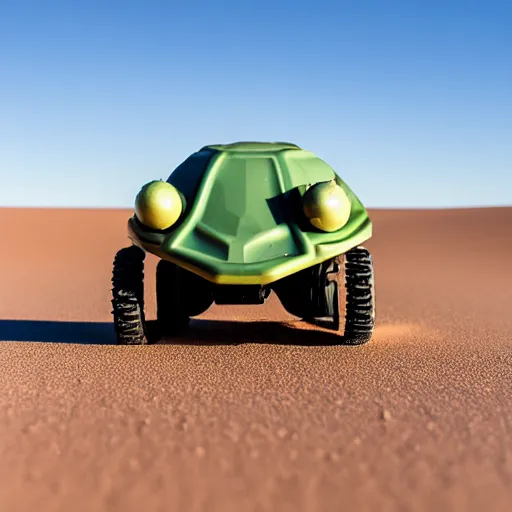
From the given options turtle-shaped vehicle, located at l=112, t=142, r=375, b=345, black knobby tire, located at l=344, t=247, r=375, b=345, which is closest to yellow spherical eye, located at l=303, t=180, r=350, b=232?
turtle-shaped vehicle, located at l=112, t=142, r=375, b=345

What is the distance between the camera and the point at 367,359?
4.48m

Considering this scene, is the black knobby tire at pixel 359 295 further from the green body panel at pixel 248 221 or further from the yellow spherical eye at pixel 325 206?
the yellow spherical eye at pixel 325 206

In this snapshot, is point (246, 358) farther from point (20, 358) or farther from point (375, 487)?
point (375, 487)

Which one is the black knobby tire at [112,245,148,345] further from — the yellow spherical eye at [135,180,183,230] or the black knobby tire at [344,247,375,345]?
the black knobby tire at [344,247,375,345]

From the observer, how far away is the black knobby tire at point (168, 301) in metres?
5.59

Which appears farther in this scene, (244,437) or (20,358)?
(20,358)

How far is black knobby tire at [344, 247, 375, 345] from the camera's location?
15.7 feet

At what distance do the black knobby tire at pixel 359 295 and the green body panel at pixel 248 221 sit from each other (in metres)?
0.19

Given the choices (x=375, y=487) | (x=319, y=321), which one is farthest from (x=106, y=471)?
(x=319, y=321)

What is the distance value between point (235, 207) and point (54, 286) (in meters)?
8.38

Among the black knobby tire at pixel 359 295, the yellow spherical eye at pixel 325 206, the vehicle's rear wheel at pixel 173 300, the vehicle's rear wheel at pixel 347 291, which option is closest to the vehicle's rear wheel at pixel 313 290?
the vehicle's rear wheel at pixel 347 291

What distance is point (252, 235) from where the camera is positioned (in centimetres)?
460

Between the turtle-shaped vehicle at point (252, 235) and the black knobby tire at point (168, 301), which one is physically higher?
the turtle-shaped vehicle at point (252, 235)

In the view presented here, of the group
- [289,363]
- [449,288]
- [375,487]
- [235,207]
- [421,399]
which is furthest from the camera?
[449,288]
